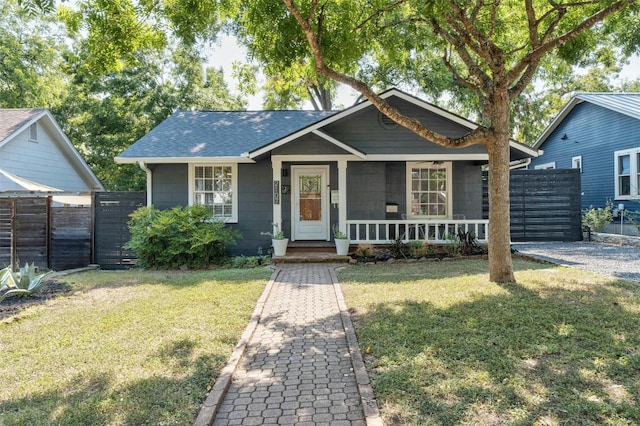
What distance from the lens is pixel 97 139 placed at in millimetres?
21703

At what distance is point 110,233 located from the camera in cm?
1148

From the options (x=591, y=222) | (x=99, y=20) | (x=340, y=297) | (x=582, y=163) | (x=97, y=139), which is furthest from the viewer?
(x=97, y=139)

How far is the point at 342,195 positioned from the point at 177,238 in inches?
177

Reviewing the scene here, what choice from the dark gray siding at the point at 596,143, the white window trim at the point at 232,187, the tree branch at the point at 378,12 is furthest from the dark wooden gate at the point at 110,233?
the dark gray siding at the point at 596,143

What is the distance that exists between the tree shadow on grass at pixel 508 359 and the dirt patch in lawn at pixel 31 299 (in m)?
5.09

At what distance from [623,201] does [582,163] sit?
3.00m

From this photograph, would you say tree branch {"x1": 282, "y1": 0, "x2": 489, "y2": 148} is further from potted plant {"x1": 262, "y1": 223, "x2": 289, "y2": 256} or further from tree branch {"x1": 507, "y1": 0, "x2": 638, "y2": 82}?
potted plant {"x1": 262, "y1": 223, "x2": 289, "y2": 256}

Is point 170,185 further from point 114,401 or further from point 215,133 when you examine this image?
point 114,401

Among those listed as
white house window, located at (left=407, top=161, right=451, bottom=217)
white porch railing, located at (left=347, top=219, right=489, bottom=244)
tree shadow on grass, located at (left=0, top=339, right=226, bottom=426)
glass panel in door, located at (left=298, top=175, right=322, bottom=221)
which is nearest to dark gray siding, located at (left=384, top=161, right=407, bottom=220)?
white house window, located at (left=407, top=161, right=451, bottom=217)

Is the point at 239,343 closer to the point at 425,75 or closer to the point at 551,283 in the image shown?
the point at 551,283

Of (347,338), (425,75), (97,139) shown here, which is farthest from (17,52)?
(347,338)

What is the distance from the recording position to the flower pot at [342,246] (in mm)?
10945

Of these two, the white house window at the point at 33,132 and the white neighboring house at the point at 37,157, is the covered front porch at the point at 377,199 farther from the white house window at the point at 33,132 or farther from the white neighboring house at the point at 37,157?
the white house window at the point at 33,132

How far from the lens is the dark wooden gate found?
1145 centimetres
